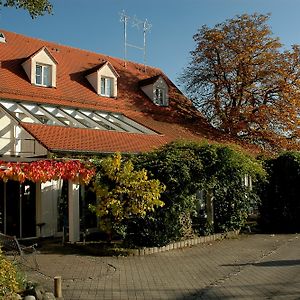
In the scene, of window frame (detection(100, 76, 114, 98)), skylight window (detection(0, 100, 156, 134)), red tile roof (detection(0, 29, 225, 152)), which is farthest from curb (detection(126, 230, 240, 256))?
window frame (detection(100, 76, 114, 98))

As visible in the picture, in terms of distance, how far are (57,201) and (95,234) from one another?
2.08m

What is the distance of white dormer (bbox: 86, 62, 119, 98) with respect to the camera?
25.2m

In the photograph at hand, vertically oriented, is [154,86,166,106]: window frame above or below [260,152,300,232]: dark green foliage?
above

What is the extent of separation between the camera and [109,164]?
13.5 meters

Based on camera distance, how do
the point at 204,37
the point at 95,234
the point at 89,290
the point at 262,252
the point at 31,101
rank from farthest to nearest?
the point at 204,37 → the point at 31,101 → the point at 95,234 → the point at 262,252 → the point at 89,290

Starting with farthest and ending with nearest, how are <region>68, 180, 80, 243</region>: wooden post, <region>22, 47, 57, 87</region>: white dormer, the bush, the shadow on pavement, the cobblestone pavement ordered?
1. <region>22, 47, 57, 87</region>: white dormer
2. <region>68, 180, 80, 243</region>: wooden post
3. the shadow on pavement
4. the cobblestone pavement
5. the bush

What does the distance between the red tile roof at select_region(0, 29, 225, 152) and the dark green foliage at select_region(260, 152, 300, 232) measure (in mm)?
5274

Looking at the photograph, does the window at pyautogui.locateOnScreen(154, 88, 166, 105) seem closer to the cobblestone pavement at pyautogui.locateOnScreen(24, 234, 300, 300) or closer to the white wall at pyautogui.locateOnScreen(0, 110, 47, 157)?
the white wall at pyautogui.locateOnScreen(0, 110, 47, 157)

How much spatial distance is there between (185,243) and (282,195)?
648 cm

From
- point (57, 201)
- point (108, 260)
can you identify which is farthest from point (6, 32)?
point (108, 260)

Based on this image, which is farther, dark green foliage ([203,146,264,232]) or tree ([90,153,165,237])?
dark green foliage ([203,146,264,232])

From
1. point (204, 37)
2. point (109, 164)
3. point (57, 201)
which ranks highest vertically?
point (204, 37)

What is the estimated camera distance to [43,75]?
74.4 feet

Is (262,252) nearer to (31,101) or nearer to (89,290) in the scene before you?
(89,290)
